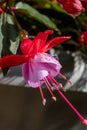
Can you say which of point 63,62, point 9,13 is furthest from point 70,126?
point 9,13

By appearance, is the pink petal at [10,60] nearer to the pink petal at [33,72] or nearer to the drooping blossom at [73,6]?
the pink petal at [33,72]

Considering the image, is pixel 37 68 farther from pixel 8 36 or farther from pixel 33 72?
pixel 8 36

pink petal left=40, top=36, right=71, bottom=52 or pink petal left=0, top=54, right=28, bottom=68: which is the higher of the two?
pink petal left=40, top=36, right=71, bottom=52

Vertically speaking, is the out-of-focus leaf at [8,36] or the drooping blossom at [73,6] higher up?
the drooping blossom at [73,6]

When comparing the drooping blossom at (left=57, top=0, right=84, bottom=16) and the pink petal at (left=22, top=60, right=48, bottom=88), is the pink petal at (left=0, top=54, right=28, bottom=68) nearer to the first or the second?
the pink petal at (left=22, top=60, right=48, bottom=88)

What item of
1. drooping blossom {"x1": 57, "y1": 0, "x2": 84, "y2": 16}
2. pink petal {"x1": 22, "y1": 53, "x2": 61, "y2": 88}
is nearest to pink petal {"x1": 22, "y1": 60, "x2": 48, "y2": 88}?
pink petal {"x1": 22, "y1": 53, "x2": 61, "y2": 88}

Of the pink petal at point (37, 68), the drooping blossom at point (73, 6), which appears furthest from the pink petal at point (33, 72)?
the drooping blossom at point (73, 6)

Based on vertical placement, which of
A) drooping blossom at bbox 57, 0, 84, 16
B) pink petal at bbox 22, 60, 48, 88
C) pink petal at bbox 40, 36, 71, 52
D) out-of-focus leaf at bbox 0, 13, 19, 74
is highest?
drooping blossom at bbox 57, 0, 84, 16

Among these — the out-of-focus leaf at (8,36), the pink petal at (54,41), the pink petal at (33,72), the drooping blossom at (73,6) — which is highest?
the drooping blossom at (73,6)
